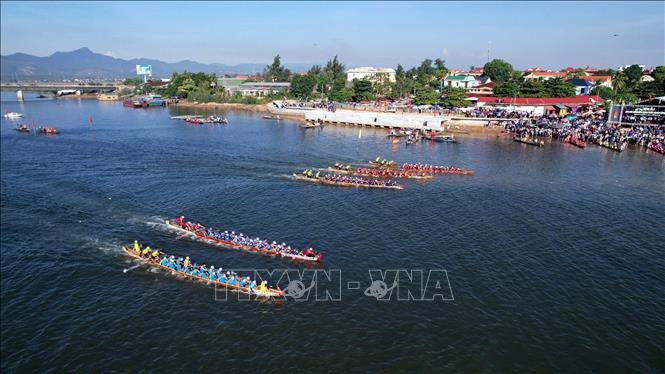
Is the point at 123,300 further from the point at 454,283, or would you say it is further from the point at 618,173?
the point at 618,173

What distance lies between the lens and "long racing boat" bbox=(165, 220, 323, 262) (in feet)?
152

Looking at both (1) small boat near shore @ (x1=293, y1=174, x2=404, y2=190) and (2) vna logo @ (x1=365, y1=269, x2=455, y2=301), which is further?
(1) small boat near shore @ (x1=293, y1=174, x2=404, y2=190)

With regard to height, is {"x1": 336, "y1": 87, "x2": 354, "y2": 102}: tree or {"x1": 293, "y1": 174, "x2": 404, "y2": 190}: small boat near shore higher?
{"x1": 336, "y1": 87, "x2": 354, "y2": 102}: tree

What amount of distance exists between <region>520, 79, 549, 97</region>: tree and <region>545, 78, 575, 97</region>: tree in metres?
1.47

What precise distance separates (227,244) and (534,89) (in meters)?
127

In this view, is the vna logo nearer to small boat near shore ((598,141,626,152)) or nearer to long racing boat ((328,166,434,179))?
long racing boat ((328,166,434,179))

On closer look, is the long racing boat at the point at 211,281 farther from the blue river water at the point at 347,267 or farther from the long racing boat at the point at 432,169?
the long racing boat at the point at 432,169

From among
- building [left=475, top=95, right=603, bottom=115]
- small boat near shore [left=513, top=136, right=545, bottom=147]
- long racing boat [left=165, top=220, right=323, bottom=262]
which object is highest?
building [left=475, top=95, right=603, bottom=115]

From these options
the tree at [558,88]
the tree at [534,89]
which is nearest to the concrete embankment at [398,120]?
the tree at [534,89]

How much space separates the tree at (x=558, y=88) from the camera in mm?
142375

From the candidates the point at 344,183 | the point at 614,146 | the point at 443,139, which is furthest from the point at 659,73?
the point at 344,183

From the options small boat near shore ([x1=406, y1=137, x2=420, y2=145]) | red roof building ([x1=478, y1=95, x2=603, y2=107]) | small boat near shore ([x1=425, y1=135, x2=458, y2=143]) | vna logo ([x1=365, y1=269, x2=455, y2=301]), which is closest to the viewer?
vna logo ([x1=365, y1=269, x2=455, y2=301])

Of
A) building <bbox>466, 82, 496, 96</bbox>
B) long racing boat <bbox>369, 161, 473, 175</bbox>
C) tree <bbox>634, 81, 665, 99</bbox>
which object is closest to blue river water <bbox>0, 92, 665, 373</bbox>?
long racing boat <bbox>369, 161, 473, 175</bbox>

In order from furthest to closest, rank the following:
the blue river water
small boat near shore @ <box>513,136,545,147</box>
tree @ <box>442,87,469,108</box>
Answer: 1. tree @ <box>442,87,469,108</box>
2. small boat near shore @ <box>513,136,545,147</box>
3. the blue river water
